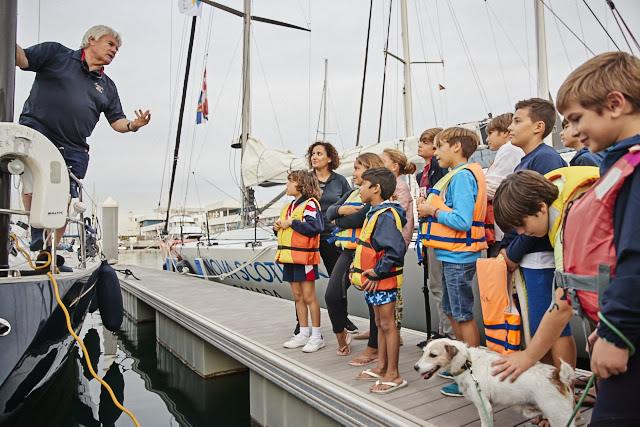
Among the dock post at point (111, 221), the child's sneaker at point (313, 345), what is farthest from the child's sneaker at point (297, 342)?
the dock post at point (111, 221)

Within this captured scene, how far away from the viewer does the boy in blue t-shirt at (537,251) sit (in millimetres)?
2174

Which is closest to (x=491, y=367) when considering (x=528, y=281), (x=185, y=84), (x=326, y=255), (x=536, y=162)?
(x=528, y=281)

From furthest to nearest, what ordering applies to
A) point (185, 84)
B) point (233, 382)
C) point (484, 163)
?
point (185, 84) < point (484, 163) < point (233, 382)

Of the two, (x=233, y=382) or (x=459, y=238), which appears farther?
(x=233, y=382)

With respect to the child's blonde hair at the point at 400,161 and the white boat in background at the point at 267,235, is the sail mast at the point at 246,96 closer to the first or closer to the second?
the white boat in background at the point at 267,235

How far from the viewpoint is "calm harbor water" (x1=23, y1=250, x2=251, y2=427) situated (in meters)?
4.48

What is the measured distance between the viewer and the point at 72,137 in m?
3.82

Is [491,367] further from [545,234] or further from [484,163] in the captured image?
[484,163]

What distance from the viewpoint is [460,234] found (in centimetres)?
282

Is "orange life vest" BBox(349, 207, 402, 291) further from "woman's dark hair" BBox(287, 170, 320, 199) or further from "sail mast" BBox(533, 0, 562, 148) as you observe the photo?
"sail mast" BBox(533, 0, 562, 148)

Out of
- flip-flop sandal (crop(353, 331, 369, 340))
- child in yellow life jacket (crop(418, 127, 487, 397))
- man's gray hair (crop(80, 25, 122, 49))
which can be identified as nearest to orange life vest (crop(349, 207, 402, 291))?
child in yellow life jacket (crop(418, 127, 487, 397))

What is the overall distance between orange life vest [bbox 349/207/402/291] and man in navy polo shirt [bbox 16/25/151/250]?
2.44 m

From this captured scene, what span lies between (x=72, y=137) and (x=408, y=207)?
285 cm

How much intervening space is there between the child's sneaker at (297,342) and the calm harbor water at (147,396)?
0.95m
